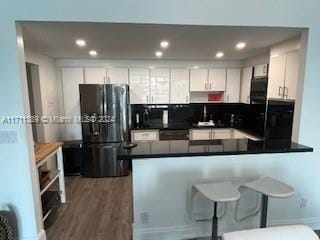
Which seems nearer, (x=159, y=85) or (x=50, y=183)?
(x=50, y=183)

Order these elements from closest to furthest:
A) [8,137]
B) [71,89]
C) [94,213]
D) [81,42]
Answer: [8,137], [81,42], [94,213], [71,89]

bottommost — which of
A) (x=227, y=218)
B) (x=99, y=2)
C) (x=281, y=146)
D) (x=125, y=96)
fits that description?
(x=227, y=218)

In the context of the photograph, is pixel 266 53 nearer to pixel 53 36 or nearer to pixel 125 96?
pixel 125 96

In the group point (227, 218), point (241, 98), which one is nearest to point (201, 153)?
point (227, 218)

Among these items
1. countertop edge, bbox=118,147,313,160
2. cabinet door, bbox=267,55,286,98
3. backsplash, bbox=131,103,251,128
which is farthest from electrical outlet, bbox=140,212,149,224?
backsplash, bbox=131,103,251,128

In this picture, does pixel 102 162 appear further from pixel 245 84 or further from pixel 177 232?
pixel 245 84

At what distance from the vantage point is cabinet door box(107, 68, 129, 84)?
4215 mm

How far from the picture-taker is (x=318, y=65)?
2.12m

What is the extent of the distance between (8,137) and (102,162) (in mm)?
2109

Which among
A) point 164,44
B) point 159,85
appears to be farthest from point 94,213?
point 159,85

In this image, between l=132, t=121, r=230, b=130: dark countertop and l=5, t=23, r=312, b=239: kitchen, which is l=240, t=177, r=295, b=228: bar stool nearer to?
l=5, t=23, r=312, b=239: kitchen

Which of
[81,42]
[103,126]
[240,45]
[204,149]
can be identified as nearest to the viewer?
[204,149]

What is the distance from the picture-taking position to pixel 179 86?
442cm

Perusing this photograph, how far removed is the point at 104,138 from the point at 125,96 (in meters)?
0.85
